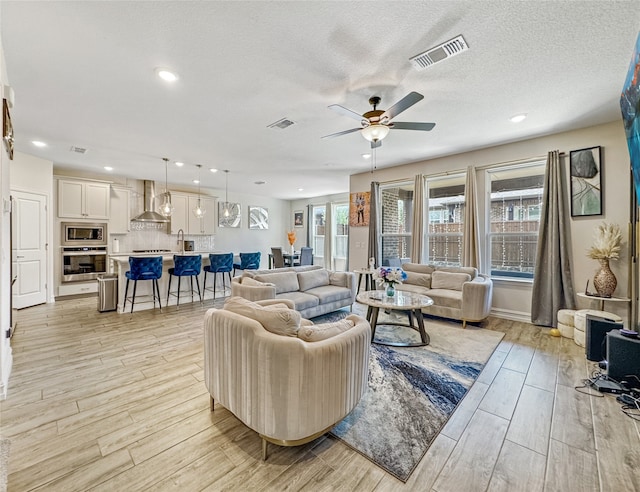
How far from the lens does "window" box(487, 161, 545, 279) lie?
437cm

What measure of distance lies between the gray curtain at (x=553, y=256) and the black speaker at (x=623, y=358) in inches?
61.4

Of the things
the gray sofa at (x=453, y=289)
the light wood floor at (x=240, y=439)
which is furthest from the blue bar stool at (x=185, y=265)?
the gray sofa at (x=453, y=289)

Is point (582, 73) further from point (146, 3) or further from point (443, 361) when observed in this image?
point (146, 3)

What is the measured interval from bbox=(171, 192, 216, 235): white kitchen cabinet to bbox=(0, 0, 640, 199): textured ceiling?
301cm

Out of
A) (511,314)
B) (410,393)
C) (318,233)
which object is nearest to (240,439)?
(410,393)

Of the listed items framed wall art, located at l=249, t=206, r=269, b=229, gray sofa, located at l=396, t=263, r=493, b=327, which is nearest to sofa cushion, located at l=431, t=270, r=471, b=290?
gray sofa, located at l=396, t=263, r=493, b=327

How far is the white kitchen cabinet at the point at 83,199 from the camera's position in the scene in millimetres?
5625

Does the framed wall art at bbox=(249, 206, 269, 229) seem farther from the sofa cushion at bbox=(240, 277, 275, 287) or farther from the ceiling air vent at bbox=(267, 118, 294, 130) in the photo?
the ceiling air vent at bbox=(267, 118, 294, 130)

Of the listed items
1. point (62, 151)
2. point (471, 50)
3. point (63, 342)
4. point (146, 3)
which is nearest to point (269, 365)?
point (146, 3)

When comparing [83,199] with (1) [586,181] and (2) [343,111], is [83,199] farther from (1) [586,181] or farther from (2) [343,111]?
(1) [586,181]

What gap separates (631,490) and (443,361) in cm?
151

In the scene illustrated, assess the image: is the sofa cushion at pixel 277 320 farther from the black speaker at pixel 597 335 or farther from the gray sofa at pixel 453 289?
the black speaker at pixel 597 335

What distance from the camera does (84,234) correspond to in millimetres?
5941

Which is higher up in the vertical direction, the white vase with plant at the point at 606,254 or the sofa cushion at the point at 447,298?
the white vase with plant at the point at 606,254
